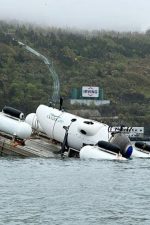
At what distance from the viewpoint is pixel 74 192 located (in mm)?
51000

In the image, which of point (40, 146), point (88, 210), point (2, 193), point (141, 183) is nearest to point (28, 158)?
point (40, 146)

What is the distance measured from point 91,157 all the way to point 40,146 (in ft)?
22.2

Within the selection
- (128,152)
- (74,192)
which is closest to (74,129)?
(128,152)

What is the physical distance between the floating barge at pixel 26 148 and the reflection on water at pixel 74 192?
4692 millimetres

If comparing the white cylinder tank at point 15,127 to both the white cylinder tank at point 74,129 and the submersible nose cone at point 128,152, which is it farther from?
the submersible nose cone at point 128,152

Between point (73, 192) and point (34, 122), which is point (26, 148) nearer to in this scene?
point (34, 122)

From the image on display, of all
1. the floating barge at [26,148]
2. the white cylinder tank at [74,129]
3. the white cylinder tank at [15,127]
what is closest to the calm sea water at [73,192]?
the floating barge at [26,148]

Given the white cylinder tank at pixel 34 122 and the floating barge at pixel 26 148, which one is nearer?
the floating barge at pixel 26 148

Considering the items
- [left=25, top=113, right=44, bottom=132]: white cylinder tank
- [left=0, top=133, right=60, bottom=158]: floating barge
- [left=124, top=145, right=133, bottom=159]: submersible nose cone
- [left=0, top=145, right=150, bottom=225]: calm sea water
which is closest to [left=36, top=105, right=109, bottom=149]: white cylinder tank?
[left=0, top=133, right=60, bottom=158]: floating barge

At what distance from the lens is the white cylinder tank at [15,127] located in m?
74.8

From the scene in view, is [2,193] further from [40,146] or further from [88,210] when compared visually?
[40,146]

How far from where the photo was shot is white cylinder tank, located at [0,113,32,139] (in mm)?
74750

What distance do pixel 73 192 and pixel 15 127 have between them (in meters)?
24.9

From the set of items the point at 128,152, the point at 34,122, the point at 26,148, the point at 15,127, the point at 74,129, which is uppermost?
the point at 74,129
